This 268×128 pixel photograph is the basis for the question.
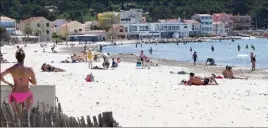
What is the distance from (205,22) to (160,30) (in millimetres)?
15105

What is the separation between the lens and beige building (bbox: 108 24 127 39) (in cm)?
12675

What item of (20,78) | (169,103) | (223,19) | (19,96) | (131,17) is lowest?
(169,103)

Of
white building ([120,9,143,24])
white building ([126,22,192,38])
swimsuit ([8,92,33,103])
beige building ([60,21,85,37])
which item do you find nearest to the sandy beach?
swimsuit ([8,92,33,103])

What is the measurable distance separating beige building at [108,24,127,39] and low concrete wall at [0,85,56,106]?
11681 centimetres

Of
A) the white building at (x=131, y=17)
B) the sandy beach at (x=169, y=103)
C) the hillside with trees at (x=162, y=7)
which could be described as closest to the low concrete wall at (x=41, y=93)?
the sandy beach at (x=169, y=103)

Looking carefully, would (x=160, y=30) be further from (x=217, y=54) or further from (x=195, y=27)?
(x=217, y=54)

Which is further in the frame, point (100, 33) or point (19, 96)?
point (100, 33)

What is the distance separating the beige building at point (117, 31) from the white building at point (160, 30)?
4.06 ft

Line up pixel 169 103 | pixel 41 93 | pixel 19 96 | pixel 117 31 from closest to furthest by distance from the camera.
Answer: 1. pixel 19 96
2. pixel 41 93
3. pixel 169 103
4. pixel 117 31

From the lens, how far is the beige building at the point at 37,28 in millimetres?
102269

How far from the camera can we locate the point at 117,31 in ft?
421

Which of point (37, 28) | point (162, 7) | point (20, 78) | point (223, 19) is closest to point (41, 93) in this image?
point (20, 78)

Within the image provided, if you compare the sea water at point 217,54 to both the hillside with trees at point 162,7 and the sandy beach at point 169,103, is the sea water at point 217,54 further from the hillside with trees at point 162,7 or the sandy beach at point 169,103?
the hillside with trees at point 162,7

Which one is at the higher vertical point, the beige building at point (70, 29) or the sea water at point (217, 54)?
the beige building at point (70, 29)
